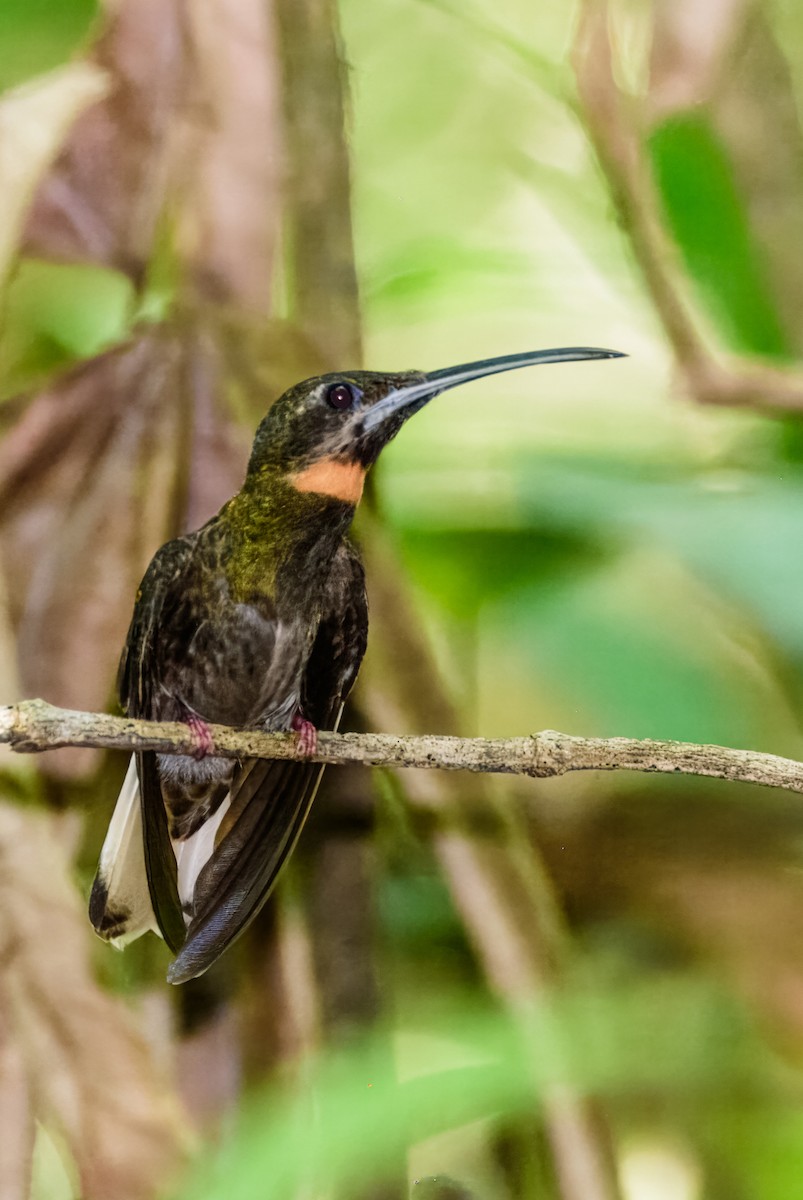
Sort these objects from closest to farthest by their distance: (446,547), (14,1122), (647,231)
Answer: (14,1122) < (446,547) < (647,231)

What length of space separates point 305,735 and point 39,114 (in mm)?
1522

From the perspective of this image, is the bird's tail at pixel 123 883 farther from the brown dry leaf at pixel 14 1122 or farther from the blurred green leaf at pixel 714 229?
the blurred green leaf at pixel 714 229

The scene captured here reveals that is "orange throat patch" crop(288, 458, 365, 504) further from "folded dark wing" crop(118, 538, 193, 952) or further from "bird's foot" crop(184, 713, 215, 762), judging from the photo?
"bird's foot" crop(184, 713, 215, 762)

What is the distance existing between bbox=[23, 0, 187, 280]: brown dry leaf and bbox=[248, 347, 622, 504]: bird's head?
2.23 feet

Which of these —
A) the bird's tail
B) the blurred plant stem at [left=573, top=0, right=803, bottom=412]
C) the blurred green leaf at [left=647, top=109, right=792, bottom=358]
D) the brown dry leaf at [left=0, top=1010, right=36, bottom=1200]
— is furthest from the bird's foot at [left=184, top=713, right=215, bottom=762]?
the blurred green leaf at [left=647, top=109, right=792, bottom=358]

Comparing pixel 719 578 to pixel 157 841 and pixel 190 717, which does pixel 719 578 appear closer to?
pixel 190 717

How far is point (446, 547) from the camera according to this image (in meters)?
2.10

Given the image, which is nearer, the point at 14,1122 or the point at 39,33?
the point at 14,1122

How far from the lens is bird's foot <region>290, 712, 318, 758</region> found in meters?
1.79

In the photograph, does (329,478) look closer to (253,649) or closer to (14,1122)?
(253,649)

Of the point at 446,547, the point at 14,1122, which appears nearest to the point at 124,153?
the point at 446,547

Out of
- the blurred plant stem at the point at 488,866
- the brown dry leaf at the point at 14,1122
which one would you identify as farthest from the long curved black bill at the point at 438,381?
the brown dry leaf at the point at 14,1122

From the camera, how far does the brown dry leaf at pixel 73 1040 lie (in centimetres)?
198

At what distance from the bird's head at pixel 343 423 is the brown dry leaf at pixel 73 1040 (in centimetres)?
96
